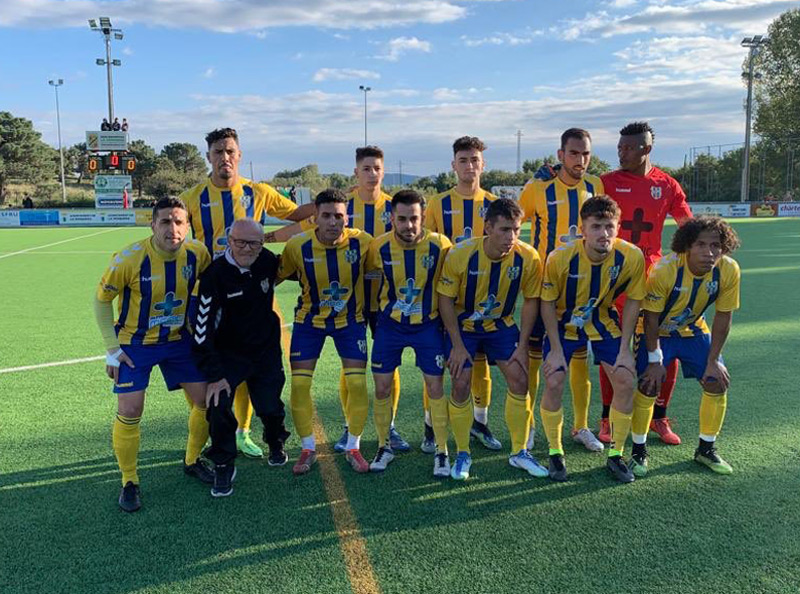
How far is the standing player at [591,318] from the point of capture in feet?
12.0

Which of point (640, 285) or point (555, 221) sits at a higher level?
point (555, 221)

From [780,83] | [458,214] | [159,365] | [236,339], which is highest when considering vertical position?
[780,83]

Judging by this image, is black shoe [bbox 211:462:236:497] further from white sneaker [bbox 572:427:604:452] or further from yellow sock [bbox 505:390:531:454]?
white sneaker [bbox 572:427:604:452]

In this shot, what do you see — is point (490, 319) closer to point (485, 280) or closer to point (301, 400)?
point (485, 280)

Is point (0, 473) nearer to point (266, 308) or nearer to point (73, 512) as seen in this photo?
point (73, 512)

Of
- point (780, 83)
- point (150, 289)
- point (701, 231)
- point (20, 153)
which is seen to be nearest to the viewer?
point (150, 289)

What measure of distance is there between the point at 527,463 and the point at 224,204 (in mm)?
2680

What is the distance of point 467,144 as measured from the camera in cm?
409

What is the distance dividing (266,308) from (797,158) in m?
50.1

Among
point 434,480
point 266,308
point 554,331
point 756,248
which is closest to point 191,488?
point 266,308

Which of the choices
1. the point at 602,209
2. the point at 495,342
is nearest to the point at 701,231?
the point at 602,209

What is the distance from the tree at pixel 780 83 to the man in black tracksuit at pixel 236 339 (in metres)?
51.5

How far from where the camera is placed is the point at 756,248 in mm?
16516

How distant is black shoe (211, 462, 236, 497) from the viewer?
136 inches
